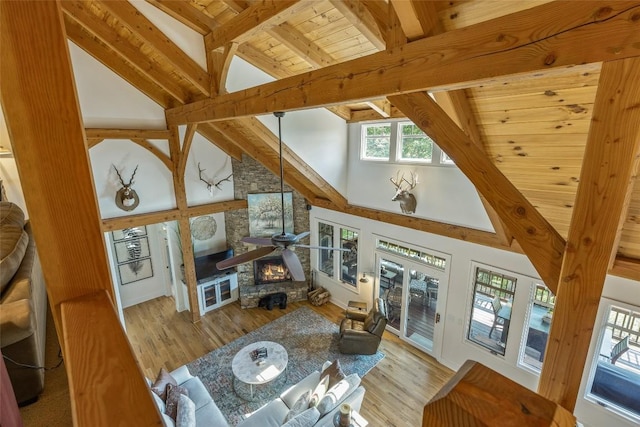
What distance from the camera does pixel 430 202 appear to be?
17.5 ft

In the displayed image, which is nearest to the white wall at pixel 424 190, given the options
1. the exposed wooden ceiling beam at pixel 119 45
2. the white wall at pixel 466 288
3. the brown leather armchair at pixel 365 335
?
the white wall at pixel 466 288

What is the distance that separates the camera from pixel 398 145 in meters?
5.68

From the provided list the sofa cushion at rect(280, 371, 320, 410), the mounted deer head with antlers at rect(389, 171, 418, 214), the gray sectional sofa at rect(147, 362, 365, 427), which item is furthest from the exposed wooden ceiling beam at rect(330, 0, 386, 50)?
the sofa cushion at rect(280, 371, 320, 410)

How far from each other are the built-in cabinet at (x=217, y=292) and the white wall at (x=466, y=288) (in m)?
3.35

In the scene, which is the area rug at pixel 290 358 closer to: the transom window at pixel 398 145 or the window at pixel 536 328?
the window at pixel 536 328

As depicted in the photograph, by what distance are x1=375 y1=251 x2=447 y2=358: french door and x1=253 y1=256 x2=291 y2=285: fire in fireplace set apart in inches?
102

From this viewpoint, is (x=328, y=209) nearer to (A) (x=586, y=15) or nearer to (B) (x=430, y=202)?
(B) (x=430, y=202)

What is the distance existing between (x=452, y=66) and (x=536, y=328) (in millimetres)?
4809

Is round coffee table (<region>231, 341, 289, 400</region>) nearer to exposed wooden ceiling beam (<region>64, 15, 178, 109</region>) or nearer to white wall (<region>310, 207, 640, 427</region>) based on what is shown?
white wall (<region>310, 207, 640, 427</region>)

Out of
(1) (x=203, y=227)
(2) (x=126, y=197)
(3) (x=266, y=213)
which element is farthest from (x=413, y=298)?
(2) (x=126, y=197)

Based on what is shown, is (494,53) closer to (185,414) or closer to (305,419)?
(305,419)

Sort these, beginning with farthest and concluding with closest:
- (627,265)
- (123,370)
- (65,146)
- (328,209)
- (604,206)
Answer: (328,209), (627,265), (604,206), (65,146), (123,370)

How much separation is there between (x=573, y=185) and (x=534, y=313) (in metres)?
2.71

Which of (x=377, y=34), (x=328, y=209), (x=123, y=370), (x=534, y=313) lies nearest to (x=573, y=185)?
(x=377, y=34)
